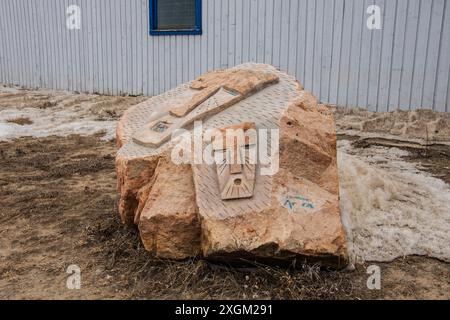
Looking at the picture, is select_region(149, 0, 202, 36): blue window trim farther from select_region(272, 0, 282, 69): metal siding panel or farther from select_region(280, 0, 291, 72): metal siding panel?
select_region(280, 0, 291, 72): metal siding panel

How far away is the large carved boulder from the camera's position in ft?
8.12

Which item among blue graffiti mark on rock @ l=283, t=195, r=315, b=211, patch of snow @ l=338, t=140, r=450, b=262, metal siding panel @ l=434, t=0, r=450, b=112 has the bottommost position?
patch of snow @ l=338, t=140, r=450, b=262

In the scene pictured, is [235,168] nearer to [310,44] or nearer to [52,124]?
[310,44]

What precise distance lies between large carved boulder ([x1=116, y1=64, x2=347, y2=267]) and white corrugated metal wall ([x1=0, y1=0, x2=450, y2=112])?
2829mm

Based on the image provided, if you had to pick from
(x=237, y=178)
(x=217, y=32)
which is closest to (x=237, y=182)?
(x=237, y=178)

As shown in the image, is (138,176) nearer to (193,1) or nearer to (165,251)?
(165,251)

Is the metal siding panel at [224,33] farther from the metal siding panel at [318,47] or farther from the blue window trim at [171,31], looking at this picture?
the metal siding panel at [318,47]

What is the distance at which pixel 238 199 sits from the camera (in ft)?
8.44

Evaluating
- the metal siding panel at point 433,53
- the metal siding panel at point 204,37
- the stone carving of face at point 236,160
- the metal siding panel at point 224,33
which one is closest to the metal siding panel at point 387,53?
the metal siding panel at point 433,53

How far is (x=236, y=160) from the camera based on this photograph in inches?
106

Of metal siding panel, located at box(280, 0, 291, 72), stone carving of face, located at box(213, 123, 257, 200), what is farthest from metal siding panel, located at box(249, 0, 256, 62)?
stone carving of face, located at box(213, 123, 257, 200)

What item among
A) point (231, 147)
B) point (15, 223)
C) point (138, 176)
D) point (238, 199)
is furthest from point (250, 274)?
point (15, 223)

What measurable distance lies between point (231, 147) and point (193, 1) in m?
4.90

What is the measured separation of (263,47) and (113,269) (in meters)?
4.58
